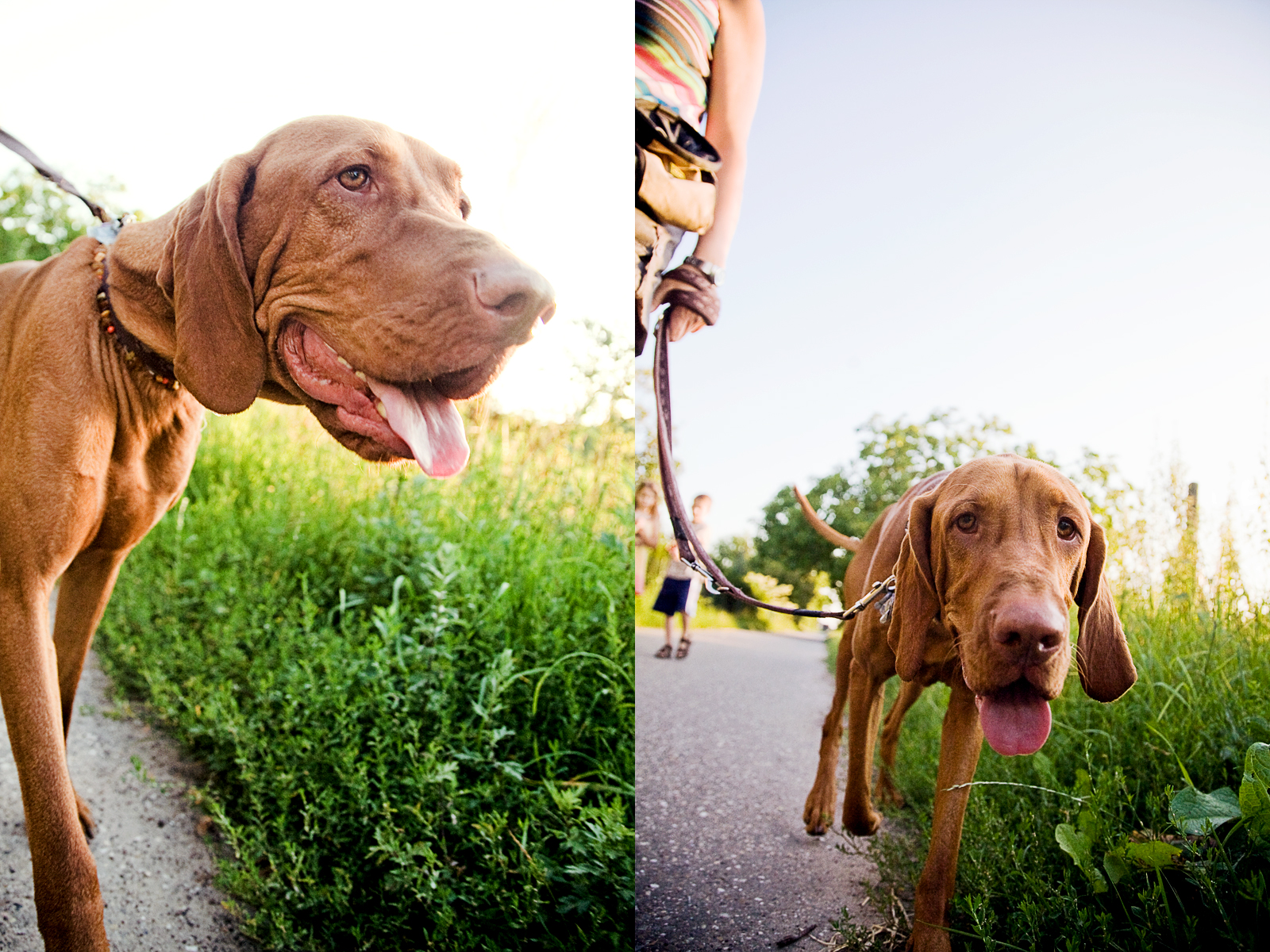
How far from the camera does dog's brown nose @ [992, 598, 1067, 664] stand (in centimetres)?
122

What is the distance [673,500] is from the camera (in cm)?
198

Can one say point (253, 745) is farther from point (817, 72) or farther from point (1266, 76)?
point (1266, 76)

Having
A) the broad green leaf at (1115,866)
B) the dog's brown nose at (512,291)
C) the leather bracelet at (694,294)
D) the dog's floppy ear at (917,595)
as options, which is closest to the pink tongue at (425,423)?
the dog's brown nose at (512,291)

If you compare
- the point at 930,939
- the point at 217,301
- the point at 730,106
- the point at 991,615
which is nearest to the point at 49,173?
the point at 217,301

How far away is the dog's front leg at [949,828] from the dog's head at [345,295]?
3.80 ft

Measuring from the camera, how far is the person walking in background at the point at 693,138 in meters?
1.95

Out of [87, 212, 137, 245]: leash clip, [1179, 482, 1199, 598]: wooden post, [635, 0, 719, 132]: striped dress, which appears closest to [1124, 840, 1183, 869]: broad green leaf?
[1179, 482, 1199, 598]: wooden post

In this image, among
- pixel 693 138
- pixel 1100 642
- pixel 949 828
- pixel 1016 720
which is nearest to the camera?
pixel 1016 720

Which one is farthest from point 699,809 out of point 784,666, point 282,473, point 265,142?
point 265,142

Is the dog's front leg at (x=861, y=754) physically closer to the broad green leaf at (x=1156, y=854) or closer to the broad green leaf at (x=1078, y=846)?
the broad green leaf at (x=1078, y=846)

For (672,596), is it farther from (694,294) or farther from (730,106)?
(730,106)

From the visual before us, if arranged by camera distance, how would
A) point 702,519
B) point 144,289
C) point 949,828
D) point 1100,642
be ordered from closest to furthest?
point 1100,642, point 949,828, point 144,289, point 702,519

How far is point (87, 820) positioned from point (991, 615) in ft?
6.95

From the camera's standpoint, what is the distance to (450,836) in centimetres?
208
